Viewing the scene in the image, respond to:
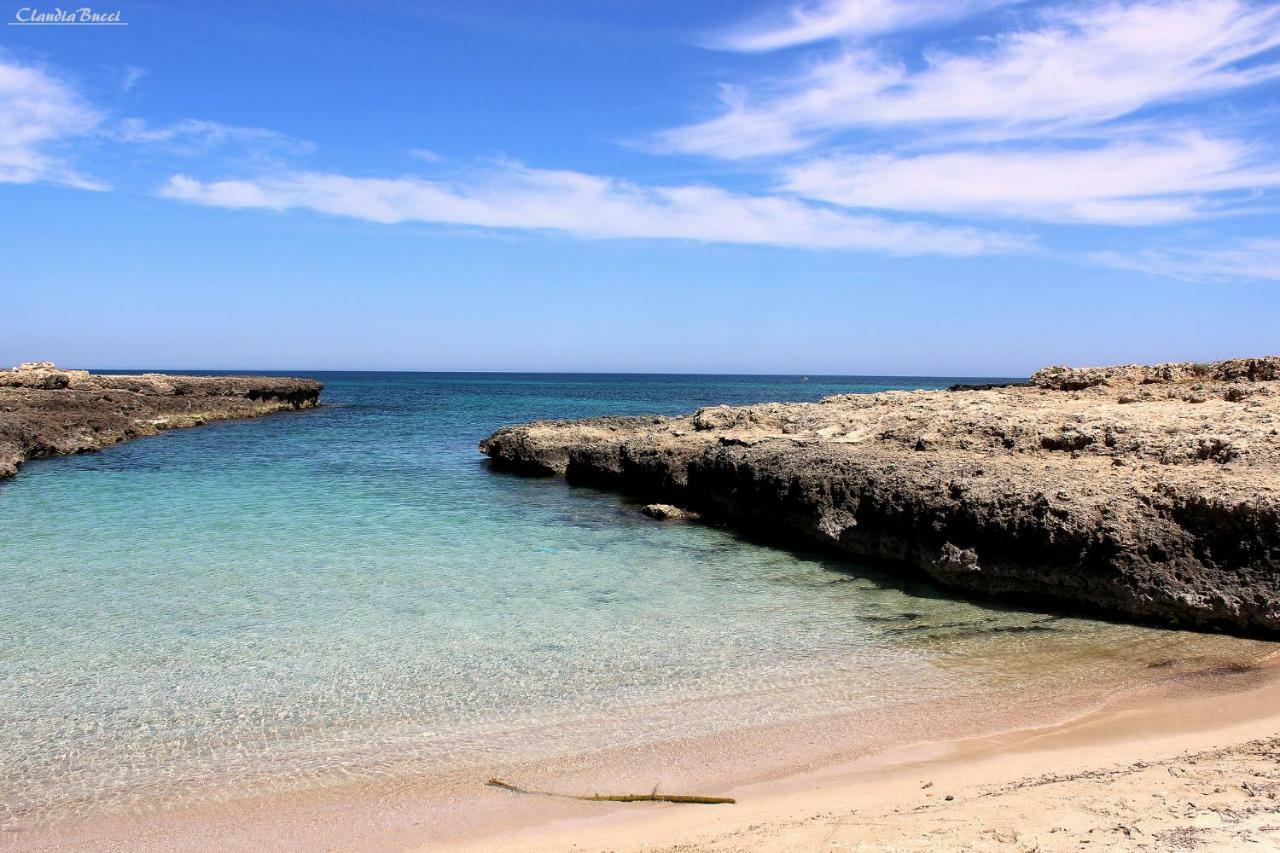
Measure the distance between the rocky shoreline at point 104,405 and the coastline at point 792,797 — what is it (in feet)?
61.1

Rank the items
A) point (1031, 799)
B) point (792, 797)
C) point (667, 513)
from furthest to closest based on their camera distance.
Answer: point (667, 513) < point (792, 797) < point (1031, 799)

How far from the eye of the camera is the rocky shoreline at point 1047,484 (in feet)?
27.5

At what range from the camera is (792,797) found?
5.37 m

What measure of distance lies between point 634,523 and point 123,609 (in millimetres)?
7961

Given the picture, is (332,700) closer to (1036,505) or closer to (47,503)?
(1036,505)

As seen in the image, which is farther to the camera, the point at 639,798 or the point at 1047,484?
the point at 1047,484

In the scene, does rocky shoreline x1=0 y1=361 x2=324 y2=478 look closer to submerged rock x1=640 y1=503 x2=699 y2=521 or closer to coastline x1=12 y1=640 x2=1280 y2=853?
submerged rock x1=640 y1=503 x2=699 y2=521

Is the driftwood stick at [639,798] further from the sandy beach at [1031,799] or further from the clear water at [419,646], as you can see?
the clear water at [419,646]

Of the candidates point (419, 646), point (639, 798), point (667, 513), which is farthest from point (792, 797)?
point (667, 513)

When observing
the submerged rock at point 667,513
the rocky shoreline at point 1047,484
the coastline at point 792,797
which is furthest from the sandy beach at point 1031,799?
the submerged rock at point 667,513

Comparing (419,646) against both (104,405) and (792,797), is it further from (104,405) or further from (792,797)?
(104,405)

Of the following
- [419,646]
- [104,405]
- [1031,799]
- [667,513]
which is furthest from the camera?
[104,405]

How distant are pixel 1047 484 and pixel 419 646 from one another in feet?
24.6

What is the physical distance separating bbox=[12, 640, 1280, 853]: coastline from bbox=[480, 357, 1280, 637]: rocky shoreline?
7.29 feet
